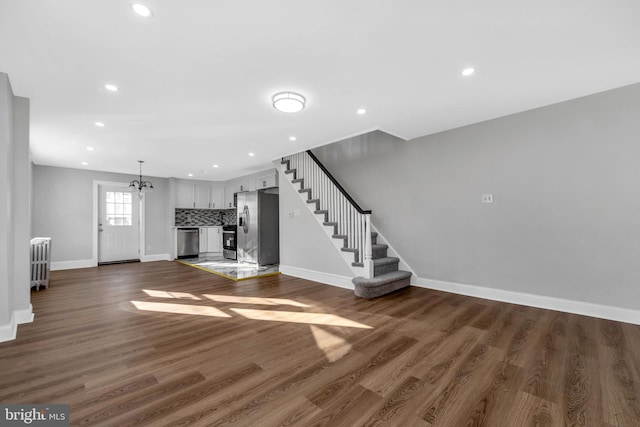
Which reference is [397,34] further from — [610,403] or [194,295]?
[194,295]

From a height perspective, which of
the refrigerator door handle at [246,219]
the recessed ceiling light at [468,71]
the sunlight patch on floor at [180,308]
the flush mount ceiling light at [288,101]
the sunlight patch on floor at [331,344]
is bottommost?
the sunlight patch on floor at [331,344]

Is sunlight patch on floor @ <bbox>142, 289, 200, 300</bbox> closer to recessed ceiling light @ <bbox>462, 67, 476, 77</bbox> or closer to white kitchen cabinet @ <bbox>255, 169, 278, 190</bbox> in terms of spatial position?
white kitchen cabinet @ <bbox>255, 169, 278, 190</bbox>

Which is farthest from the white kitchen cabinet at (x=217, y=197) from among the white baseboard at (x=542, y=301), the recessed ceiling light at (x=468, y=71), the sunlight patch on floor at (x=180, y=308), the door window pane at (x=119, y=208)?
the recessed ceiling light at (x=468, y=71)

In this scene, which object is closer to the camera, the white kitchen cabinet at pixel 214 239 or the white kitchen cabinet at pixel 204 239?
the white kitchen cabinet at pixel 204 239

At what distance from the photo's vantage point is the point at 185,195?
8.20 meters

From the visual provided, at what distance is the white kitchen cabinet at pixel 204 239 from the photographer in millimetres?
8461

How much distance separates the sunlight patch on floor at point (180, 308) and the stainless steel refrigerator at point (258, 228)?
10.2 ft

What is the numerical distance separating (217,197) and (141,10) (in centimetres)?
749

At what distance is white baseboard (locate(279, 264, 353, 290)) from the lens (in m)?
4.49

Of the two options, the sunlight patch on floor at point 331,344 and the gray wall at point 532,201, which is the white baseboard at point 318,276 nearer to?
the gray wall at point 532,201

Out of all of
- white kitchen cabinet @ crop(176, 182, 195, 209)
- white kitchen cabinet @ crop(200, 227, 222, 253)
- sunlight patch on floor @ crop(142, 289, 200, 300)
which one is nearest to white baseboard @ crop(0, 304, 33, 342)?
sunlight patch on floor @ crop(142, 289, 200, 300)

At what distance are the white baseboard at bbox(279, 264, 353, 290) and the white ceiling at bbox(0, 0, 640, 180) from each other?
2544 mm

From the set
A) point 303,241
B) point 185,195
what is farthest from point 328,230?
point 185,195

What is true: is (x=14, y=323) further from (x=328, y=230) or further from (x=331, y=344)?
(x=328, y=230)
